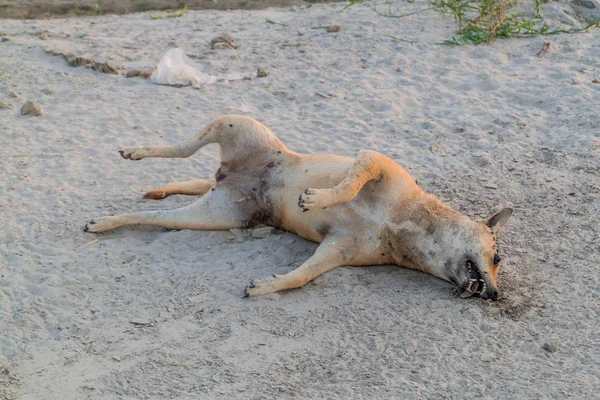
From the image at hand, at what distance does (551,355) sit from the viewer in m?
4.43

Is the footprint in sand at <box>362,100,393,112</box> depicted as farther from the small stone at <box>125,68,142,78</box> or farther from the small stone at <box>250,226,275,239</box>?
the small stone at <box>250,226,275,239</box>

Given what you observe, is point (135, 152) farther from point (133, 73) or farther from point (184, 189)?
point (133, 73)

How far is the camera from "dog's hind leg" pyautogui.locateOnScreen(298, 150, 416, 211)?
486cm

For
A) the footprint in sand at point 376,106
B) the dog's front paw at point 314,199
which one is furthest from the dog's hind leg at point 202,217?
the footprint in sand at point 376,106

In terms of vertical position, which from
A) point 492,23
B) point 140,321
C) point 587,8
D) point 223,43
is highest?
point 587,8

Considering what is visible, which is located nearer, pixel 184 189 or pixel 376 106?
pixel 184 189

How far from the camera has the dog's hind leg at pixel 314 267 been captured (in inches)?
193

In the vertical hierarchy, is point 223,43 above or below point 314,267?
above

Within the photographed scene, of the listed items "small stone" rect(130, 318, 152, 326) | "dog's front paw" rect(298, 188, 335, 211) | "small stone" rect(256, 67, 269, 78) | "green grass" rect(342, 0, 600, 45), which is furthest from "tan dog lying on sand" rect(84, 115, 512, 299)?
"green grass" rect(342, 0, 600, 45)

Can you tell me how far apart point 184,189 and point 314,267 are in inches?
60.2

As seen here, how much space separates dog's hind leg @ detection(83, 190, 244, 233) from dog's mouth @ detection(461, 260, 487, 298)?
162cm

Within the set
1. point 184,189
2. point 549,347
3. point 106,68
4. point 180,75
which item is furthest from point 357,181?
point 106,68

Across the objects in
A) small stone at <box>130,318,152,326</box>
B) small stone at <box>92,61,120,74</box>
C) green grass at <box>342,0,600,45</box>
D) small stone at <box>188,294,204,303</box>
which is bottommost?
small stone at <box>130,318,152,326</box>

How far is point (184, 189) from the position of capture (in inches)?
241
